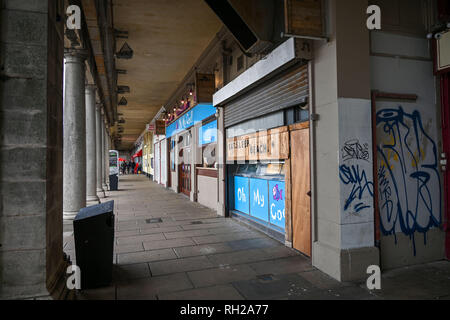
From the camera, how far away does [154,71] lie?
11.3 meters

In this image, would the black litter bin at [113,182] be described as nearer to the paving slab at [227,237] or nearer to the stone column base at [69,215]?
the stone column base at [69,215]

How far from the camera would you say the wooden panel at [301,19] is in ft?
12.9

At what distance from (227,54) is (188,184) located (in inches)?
244

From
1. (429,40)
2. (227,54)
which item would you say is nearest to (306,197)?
(429,40)

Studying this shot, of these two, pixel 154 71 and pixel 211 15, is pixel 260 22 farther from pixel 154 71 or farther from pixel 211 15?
pixel 154 71

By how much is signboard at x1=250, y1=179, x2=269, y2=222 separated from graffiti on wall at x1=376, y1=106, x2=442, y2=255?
2.54 meters

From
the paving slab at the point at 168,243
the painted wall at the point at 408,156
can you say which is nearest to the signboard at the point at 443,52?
the painted wall at the point at 408,156

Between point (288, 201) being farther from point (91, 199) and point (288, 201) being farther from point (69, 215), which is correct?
point (91, 199)

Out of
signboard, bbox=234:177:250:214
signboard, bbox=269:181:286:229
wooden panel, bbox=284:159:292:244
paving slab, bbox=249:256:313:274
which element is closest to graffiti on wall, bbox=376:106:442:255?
paving slab, bbox=249:256:313:274

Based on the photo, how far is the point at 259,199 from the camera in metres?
6.70

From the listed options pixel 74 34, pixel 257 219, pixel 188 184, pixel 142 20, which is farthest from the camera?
pixel 188 184

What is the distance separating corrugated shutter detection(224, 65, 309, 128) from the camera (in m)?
4.70

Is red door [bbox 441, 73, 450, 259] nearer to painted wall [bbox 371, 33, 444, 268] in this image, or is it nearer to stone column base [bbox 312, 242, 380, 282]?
painted wall [bbox 371, 33, 444, 268]

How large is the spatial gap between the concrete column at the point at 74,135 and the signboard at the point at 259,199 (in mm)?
3978
